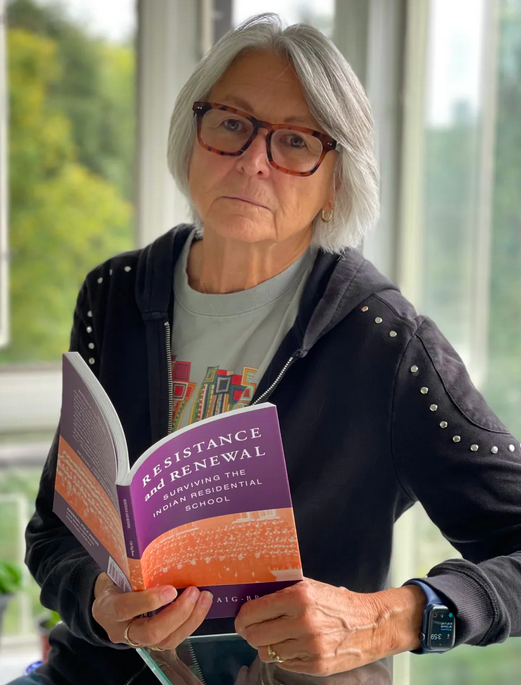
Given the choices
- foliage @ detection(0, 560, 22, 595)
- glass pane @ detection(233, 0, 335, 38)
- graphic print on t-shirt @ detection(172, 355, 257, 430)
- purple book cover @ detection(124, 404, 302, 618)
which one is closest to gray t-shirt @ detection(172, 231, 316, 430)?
graphic print on t-shirt @ detection(172, 355, 257, 430)

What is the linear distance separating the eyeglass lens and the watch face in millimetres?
691

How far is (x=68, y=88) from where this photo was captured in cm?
228

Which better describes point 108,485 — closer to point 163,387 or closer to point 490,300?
point 163,387

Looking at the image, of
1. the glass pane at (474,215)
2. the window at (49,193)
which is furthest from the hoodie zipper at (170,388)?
the window at (49,193)

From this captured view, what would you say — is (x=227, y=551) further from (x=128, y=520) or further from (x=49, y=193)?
(x=49, y=193)

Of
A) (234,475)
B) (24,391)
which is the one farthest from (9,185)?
(234,475)

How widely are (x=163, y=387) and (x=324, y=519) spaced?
34cm

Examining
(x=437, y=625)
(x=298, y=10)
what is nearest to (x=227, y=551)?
(x=437, y=625)

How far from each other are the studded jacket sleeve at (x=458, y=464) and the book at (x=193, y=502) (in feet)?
0.99

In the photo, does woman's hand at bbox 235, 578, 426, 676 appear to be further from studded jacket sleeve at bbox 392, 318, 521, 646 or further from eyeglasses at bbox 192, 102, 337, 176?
eyeglasses at bbox 192, 102, 337, 176

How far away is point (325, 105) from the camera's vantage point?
3.98 feet

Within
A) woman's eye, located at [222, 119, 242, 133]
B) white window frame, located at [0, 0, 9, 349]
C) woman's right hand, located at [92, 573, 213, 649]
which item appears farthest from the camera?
white window frame, located at [0, 0, 9, 349]

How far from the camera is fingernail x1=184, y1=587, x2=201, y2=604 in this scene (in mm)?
966

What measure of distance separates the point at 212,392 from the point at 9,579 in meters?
1.04
